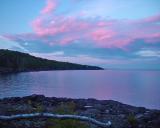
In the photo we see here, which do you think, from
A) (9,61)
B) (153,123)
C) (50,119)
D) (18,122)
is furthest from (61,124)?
(9,61)

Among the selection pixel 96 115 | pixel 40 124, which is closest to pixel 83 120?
pixel 40 124

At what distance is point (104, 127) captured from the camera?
39.2ft

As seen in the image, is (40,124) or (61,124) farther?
(40,124)

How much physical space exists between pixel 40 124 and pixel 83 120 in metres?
2.56

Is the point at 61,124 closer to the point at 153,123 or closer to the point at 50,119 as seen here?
the point at 50,119

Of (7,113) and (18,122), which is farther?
(7,113)

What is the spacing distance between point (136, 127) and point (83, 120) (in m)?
3.19

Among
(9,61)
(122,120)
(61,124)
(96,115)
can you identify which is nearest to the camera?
(61,124)

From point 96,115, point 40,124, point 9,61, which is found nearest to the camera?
point 40,124

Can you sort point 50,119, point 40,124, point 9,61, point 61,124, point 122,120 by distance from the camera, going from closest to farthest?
point 61,124, point 50,119, point 40,124, point 122,120, point 9,61

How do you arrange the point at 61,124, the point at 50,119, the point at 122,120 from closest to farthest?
the point at 61,124 → the point at 50,119 → the point at 122,120

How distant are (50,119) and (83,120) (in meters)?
1.24

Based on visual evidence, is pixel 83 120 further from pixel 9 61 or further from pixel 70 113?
pixel 9 61

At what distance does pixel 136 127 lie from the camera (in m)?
13.3
